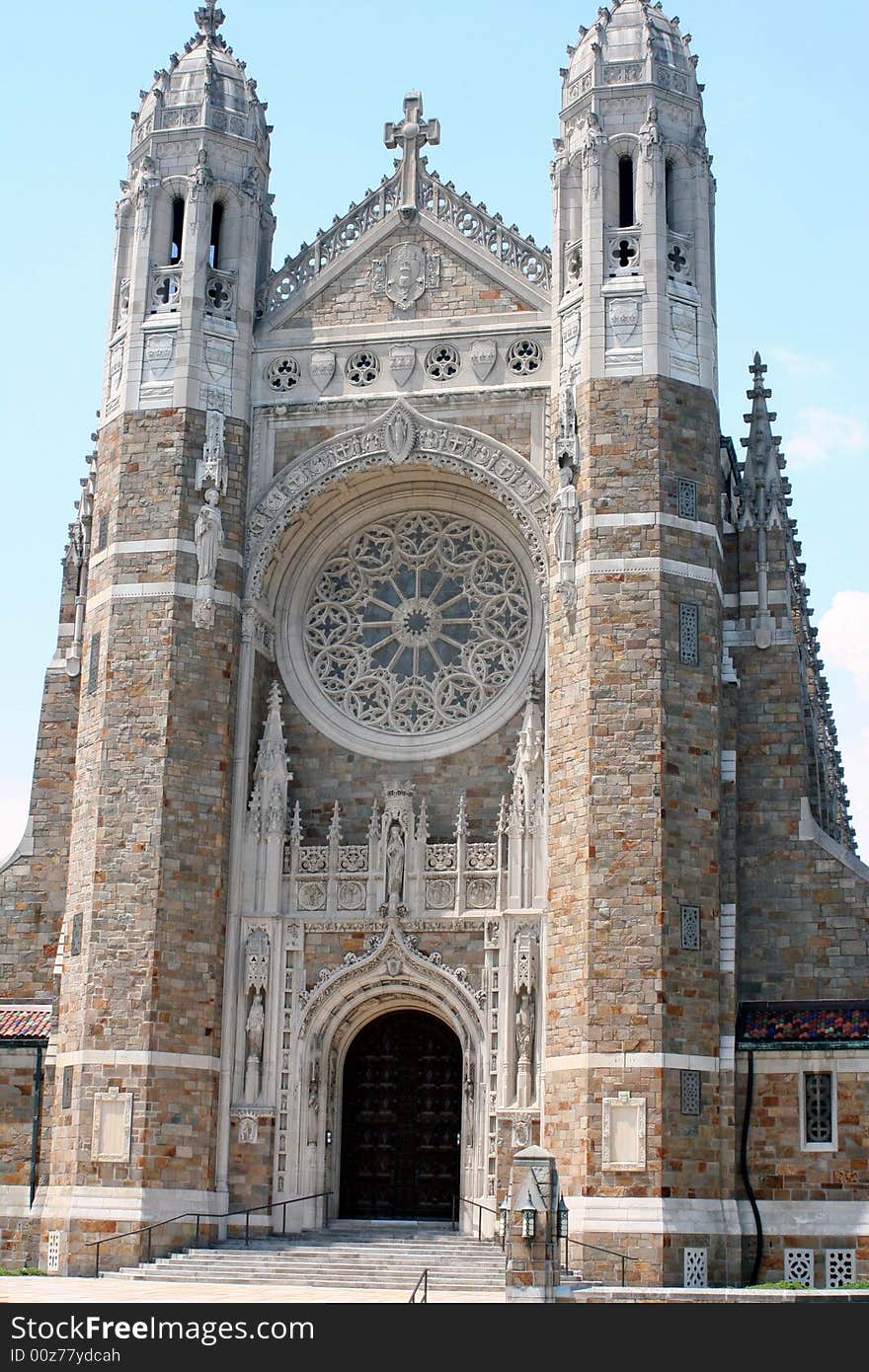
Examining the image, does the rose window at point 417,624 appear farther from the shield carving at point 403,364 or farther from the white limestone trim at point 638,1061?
the white limestone trim at point 638,1061

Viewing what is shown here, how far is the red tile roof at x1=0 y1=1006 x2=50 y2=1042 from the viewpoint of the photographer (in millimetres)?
33219

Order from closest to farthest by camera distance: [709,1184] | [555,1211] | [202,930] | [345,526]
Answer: [555,1211] → [709,1184] → [202,930] → [345,526]

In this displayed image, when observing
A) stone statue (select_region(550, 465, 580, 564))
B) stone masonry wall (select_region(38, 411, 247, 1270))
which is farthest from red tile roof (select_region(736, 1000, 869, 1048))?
stone masonry wall (select_region(38, 411, 247, 1270))

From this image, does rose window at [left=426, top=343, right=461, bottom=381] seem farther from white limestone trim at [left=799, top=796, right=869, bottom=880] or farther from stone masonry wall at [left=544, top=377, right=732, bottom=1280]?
white limestone trim at [left=799, top=796, right=869, bottom=880]

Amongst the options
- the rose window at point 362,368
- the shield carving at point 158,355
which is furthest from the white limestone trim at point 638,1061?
the shield carving at point 158,355

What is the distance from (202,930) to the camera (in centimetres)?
3180

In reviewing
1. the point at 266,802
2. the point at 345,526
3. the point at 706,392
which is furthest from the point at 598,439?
the point at 266,802

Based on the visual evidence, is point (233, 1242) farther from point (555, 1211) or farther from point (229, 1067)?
point (555, 1211)

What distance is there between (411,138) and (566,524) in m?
8.14

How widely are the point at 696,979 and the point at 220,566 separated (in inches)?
398

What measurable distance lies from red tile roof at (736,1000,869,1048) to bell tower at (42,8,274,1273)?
815 cm

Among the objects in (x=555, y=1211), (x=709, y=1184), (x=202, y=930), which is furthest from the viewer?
(x=202, y=930)

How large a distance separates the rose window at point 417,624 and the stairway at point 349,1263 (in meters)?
8.30

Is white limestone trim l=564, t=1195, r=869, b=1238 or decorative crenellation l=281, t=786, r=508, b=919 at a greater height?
decorative crenellation l=281, t=786, r=508, b=919
